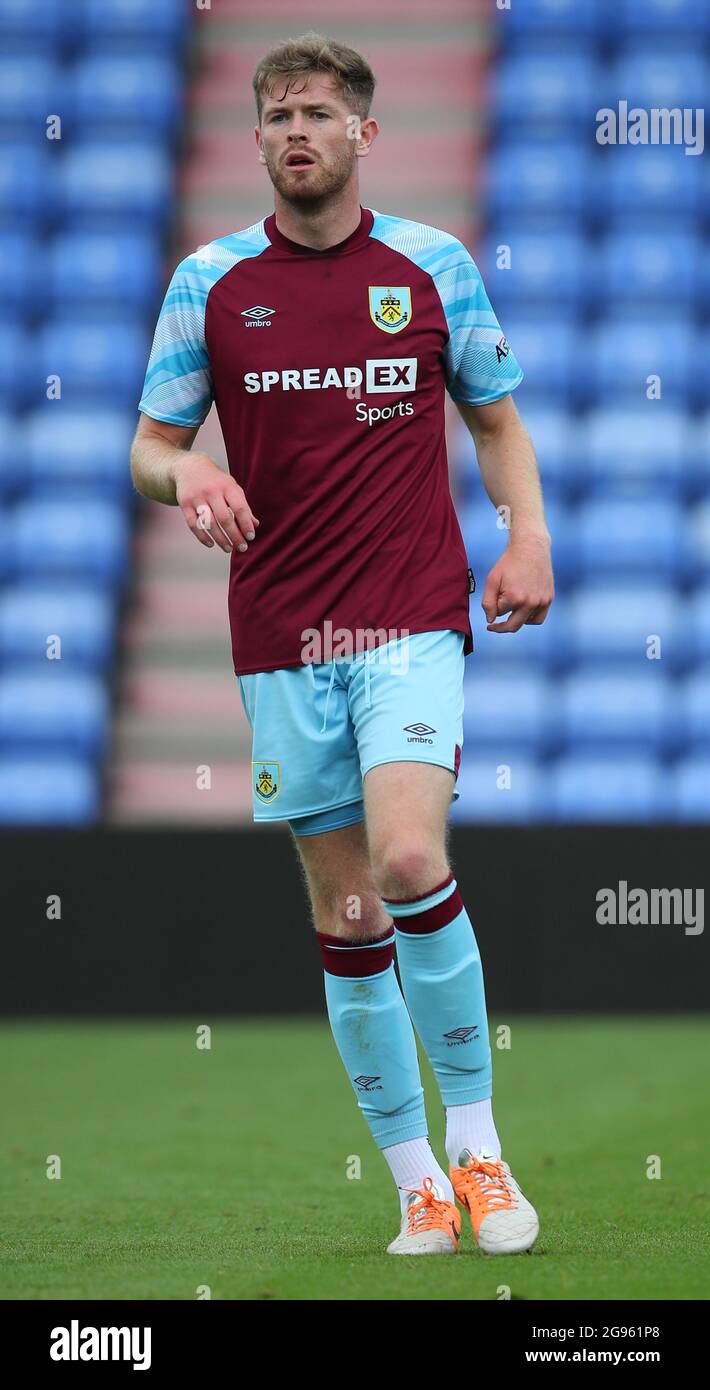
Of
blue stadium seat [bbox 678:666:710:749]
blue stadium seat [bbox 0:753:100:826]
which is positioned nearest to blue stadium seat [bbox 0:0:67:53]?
blue stadium seat [bbox 0:753:100:826]

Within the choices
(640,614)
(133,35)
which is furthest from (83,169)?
(640,614)

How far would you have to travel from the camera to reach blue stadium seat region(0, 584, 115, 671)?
31.4ft

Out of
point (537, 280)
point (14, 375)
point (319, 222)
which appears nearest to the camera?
point (319, 222)

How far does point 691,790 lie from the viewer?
9109mm

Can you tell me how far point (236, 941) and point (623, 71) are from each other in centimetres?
638

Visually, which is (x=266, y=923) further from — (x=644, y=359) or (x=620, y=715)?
(x=644, y=359)

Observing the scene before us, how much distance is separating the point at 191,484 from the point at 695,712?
6.41 meters

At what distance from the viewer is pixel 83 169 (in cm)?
1145

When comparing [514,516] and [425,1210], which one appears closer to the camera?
[425,1210]

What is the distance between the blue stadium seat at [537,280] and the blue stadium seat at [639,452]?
91 cm

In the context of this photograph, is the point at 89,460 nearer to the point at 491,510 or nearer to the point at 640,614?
the point at 491,510

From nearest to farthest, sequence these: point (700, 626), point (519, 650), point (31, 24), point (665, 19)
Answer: point (700, 626), point (519, 650), point (665, 19), point (31, 24)

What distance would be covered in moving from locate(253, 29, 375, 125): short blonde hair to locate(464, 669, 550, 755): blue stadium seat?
601 cm

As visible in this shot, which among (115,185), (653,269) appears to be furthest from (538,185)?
(115,185)
